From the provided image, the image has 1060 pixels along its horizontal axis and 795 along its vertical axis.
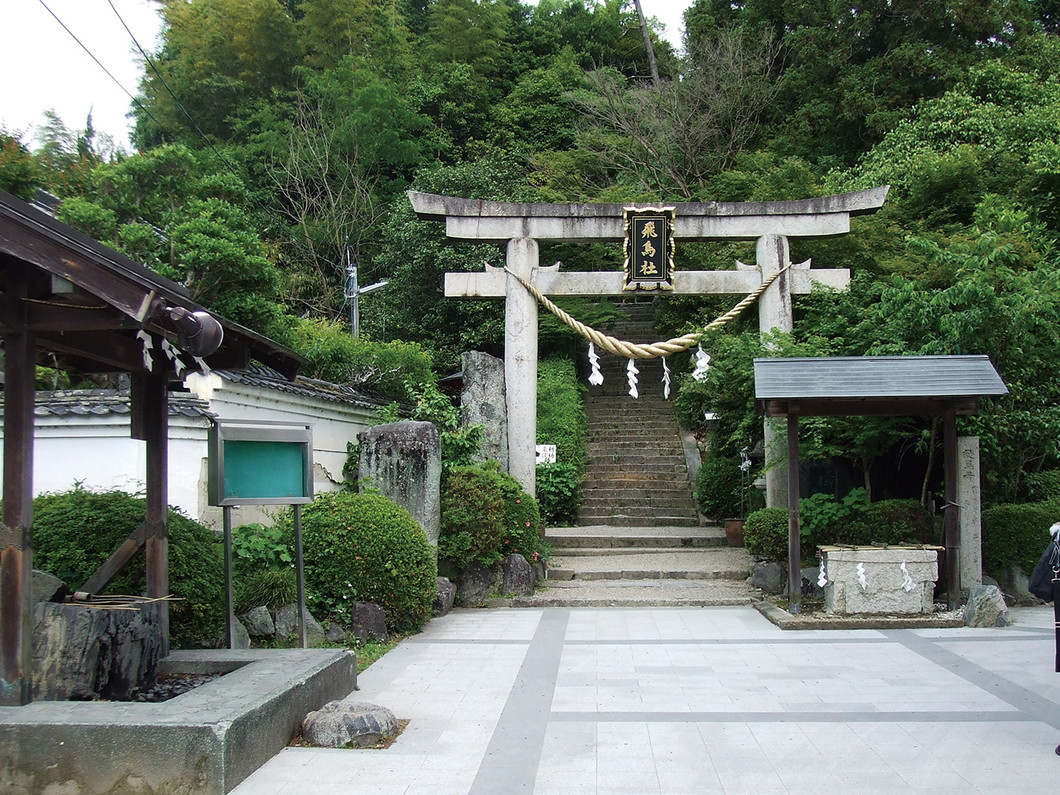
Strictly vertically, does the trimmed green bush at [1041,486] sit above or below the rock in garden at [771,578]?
above

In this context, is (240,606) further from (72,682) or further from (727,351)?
(727,351)

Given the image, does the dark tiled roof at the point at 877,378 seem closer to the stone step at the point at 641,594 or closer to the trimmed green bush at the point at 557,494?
the stone step at the point at 641,594

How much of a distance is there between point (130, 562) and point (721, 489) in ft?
40.7

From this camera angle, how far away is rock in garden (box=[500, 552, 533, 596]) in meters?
11.2

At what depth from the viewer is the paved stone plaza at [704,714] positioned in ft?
15.2

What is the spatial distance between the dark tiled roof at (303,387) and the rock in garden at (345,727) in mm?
5161

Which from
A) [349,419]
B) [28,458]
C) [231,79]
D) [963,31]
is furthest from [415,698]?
[231,79]

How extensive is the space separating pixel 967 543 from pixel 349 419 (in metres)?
9.04

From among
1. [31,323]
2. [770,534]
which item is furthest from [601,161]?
[31,323]

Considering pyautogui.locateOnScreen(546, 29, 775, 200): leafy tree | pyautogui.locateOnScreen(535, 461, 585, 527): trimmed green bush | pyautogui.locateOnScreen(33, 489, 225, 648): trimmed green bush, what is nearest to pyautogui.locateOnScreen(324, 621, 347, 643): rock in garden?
pyautogui.locateOnScreen(33, 489, 225, 648): trimmed green bush

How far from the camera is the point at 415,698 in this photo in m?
6.42

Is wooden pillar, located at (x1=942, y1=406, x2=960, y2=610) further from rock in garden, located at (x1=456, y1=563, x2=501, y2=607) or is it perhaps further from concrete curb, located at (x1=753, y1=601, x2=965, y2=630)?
rock in garden, located at (x1=456, y1=563, x2=501, y2=607)

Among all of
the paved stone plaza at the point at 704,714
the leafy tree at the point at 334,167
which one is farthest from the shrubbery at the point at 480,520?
the leafy tree at the point at 334,167

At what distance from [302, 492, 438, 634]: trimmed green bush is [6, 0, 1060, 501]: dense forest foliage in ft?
18.5
